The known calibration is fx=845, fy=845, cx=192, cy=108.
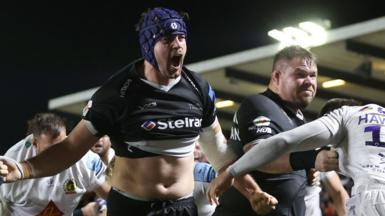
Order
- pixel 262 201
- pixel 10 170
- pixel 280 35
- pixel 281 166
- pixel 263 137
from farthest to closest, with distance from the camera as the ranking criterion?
1. pixel 280 35
2. pixel 263 137
3. pixel 281 166
4. pixel 262 201
5. pixel 10 170

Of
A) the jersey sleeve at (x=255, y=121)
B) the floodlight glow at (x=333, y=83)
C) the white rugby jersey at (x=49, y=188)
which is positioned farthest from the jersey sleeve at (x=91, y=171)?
the floodlight glow at (x=333, y=83)

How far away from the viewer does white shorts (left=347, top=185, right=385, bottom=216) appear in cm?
440

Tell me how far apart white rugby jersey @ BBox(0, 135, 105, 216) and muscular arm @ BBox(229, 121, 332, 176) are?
7.58 feet

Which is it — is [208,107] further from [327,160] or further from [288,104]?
[288,104]

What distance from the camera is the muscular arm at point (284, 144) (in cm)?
452

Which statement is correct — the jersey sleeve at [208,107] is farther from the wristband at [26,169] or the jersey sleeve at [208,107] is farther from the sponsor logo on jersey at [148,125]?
the wristband at [26,169]

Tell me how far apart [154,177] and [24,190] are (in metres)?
2.24

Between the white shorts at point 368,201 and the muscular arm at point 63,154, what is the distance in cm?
146

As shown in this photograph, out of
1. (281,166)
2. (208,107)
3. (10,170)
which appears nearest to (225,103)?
(281,166)

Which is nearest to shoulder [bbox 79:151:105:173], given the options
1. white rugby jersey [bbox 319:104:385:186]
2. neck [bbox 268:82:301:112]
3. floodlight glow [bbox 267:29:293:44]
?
neck [bbox 268:82:301:112]

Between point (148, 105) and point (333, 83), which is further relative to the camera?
point (333, 83)

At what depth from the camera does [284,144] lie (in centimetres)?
452

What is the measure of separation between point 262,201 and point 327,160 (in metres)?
0.45

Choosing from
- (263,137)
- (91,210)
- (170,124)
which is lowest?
(91,210)
